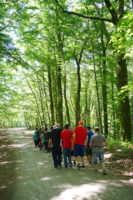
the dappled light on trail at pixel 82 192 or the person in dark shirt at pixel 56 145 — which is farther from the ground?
the person in dark shirt at pixel 56 145

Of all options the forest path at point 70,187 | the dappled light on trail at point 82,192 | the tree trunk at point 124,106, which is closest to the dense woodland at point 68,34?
the tree trunk at point 124,106

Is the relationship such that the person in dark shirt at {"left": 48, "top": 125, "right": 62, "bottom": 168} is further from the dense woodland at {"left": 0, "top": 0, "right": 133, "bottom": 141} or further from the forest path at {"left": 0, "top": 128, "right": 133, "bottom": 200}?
the dense woodland at {"left": 0, "top": 0, "right": 133, "bottom": 141}

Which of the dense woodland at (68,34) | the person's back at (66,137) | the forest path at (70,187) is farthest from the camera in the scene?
the dense woodland at (68,34)

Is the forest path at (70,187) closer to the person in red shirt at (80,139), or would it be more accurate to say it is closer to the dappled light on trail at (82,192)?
the dappled light on trail at (82,192)

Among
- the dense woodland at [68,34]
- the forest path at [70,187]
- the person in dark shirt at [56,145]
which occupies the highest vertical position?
the dense woodland at [68,34]

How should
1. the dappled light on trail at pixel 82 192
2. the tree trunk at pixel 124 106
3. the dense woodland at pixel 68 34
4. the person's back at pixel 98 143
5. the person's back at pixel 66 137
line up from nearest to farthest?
the dappled light on trail at pixel 82 192
the person's back at pixel 98 143
the person's back at pixel 66 137
the dense woodland at pixel 68 34
the tree trunk at pixel 124 106

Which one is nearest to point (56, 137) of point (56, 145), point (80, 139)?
point (56, 145)

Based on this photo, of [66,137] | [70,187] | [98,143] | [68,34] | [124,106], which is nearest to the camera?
[70,187]

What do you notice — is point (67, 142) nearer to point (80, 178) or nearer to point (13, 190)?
point (80, 178)

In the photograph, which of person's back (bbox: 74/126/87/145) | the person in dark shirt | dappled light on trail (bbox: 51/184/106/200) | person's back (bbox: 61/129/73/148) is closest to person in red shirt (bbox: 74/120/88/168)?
person's back (bbox: 74/126/87/145)

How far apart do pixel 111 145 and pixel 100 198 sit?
6.58 meters

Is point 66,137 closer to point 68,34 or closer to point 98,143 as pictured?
point 98,143

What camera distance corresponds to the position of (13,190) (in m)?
5.48

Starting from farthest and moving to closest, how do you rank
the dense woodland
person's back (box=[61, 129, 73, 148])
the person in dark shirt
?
1. the dense woodland
2. the person in dark shirt
3. person's back (box=[61, 129, 73, 148])
